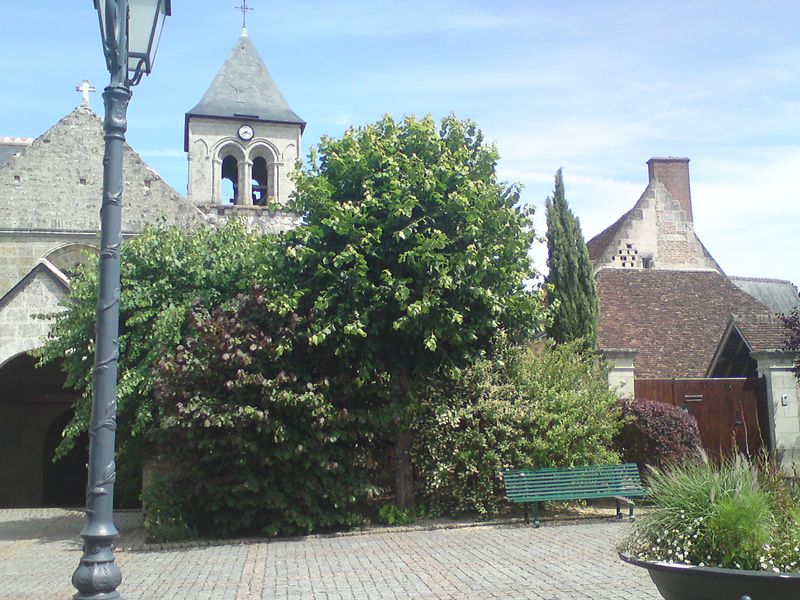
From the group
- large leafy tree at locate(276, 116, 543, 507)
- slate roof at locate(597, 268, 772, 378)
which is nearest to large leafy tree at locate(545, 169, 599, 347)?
slate roof at locate(597, 268, 772, 378)

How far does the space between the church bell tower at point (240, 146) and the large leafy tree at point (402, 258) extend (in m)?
19.5

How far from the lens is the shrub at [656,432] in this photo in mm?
13875

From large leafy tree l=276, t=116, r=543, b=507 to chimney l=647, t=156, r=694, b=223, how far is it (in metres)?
20.1

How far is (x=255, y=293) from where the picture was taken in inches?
471

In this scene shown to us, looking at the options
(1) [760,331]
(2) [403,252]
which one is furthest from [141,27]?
(1) [760,331]

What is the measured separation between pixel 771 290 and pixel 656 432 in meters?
21.3

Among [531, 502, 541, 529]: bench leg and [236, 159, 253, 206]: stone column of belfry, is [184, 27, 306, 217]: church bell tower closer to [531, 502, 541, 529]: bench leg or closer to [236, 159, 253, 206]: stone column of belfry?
[236, 159, 253, 206]: stone column of belfry

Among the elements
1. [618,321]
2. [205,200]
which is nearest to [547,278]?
[618,321]

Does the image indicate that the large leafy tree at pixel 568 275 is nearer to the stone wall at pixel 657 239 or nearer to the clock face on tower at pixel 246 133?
the stone wall at pixel 657 239

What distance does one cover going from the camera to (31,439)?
2372 centimetres

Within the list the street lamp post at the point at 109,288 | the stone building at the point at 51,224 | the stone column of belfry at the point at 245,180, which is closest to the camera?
the street lamp post at the point at 109,288

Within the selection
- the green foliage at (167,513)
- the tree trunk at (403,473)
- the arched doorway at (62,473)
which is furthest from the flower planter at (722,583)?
the arched doorway at (62,473)

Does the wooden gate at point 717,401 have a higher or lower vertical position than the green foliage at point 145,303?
lower

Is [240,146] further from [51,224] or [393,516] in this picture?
[393,516]
